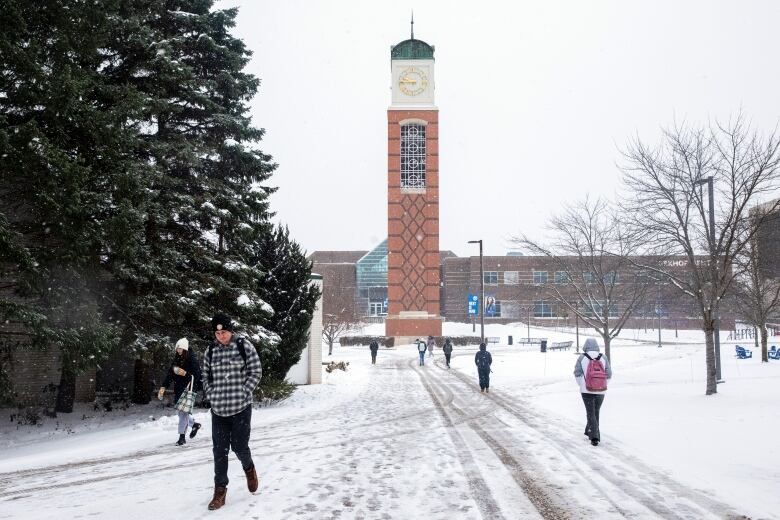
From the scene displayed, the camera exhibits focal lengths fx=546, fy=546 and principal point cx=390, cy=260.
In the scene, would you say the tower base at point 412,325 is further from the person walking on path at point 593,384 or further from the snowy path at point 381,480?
the person walking on path at point 593,384

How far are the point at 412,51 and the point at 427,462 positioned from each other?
58.8 meters

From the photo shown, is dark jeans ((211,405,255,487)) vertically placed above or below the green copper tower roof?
below

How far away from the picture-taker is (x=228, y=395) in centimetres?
541

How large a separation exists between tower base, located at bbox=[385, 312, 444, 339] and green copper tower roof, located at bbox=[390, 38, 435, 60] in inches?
1099

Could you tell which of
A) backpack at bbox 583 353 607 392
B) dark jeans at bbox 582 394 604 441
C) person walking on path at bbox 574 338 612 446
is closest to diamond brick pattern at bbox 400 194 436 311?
person walking on path at bbox 574 338 612 446

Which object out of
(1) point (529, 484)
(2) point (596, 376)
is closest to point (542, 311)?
(2) point (596, 376)

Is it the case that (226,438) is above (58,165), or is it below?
below

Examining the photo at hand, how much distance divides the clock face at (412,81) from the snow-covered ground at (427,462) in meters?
49.9

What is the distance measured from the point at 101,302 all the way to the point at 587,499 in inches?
397

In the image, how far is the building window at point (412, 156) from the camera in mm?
57656

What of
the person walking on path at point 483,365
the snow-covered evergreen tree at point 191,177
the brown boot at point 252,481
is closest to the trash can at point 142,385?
the snow-covered evergreen tree at point 191,177

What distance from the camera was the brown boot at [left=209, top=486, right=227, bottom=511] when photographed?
5.23 m

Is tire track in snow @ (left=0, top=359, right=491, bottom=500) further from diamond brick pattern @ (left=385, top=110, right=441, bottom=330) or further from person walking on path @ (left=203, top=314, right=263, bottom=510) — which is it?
diamond brick pattern @ (left=385, top=110, right=441, bottom=330)

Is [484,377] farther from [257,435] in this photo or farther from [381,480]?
[381,480]
